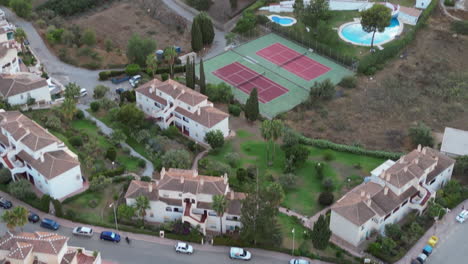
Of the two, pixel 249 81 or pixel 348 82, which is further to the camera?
pixel 249 81

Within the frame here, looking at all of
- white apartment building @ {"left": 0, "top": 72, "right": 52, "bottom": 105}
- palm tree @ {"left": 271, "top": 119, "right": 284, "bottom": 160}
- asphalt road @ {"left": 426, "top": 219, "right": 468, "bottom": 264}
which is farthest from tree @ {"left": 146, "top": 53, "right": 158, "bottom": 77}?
asphalt road @ {"left": 426, "top": 219, "right": 468, "bottom": 264}

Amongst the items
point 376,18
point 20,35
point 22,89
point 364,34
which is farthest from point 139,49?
point 364,34

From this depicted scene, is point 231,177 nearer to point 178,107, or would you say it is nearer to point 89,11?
point 178,107

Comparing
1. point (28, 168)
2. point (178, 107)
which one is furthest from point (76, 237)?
point (178, 107)

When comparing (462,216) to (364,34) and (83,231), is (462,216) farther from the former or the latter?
(364,34)

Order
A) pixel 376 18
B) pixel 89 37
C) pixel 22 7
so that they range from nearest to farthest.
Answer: pixel 376 18
pixel 89 37
pixel 22 7

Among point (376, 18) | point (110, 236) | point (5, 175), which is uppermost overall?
point (376, 18)
